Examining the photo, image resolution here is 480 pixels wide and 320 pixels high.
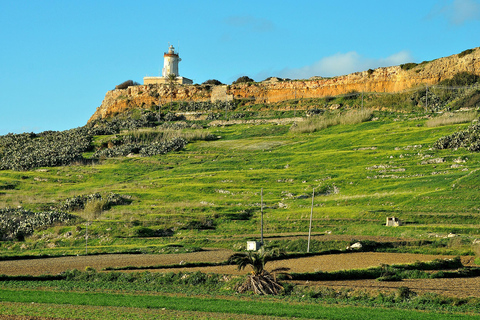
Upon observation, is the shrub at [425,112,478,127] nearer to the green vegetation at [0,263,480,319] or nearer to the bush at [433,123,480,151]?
the bush at [433,123,480,151]

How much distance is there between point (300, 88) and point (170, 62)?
4089 centimetres

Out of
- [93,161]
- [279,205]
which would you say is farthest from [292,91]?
[279,205]

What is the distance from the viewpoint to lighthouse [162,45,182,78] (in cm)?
16575

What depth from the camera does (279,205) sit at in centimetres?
6381

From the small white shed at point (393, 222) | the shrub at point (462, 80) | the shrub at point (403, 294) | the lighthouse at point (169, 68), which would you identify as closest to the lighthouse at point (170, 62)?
the lighthouse at point (169, 68)

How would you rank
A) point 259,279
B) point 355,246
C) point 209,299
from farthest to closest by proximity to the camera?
point 355,246 < point 259,279 < point 209,299

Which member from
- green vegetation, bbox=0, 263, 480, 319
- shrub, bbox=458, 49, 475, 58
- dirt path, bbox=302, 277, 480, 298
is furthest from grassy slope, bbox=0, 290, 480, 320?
shrub, bbox=458, 49, 475, 58

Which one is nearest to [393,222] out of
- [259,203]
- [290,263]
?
[290,263]

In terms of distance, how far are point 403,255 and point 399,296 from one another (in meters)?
14.4

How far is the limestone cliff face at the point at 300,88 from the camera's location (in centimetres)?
12000

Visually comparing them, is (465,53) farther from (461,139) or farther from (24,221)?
(24,221)

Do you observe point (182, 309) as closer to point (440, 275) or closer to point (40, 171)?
point (440, 275)

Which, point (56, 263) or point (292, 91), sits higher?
point (292, 91)

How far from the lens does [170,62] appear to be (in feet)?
547
